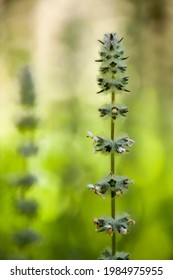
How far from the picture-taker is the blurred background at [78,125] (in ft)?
5.12

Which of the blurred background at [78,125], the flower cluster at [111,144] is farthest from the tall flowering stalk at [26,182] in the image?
the flower cluster at [111,144]

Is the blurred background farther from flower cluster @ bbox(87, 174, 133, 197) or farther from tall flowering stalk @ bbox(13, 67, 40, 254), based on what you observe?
flower cluster @ bbox(87, 174, 133, 197)

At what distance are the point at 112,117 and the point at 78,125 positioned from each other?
559mm

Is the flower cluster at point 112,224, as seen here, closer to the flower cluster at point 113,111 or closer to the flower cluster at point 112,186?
the flower cluster at point 112,186

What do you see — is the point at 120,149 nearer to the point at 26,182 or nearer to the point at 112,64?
the point at 112,64

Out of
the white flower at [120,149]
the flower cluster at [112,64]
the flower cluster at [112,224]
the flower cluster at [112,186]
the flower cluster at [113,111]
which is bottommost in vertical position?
the flower cluster at [112,224]

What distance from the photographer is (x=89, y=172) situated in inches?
62.7

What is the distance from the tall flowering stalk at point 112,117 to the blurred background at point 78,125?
409 millimetres

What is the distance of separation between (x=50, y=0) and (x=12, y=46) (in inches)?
5.5

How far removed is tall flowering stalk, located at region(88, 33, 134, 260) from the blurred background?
0.41 m

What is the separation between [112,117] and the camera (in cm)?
107
